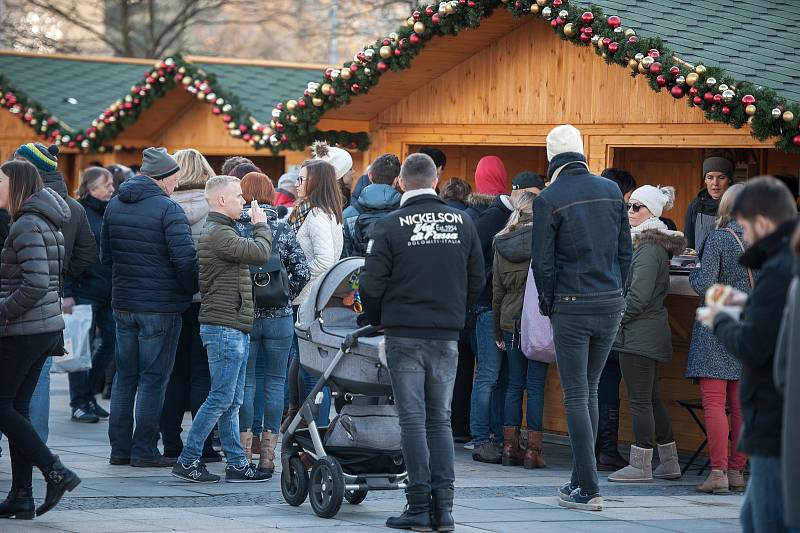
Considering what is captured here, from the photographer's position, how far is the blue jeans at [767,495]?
16.0 feet

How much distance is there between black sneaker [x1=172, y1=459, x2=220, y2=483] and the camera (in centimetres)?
850

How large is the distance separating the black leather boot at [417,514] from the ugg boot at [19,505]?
76.0 inches

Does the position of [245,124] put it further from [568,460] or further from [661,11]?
[568,460]

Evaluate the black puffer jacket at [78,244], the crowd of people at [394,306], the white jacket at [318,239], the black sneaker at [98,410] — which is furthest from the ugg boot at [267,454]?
the black sneaker at [98,410]

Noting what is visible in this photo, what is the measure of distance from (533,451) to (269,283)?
2455mm

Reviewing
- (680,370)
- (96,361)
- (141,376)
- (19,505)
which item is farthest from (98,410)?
(680,370)

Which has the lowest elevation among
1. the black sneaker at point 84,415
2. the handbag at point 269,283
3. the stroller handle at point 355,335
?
the black sneaker at point 84,415

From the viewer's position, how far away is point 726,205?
328 inches

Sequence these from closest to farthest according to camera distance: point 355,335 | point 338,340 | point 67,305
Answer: point 355,335 → point 338,340 → point 67,305

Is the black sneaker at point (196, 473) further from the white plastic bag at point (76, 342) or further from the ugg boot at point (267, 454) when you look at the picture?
the white plastic bag at point (76, 342)

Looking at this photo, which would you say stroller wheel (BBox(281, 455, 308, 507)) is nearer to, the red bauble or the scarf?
the scarf

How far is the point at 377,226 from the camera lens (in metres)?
7.13

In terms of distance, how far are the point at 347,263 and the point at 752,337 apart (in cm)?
342

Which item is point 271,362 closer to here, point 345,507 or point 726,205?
point 345,507
